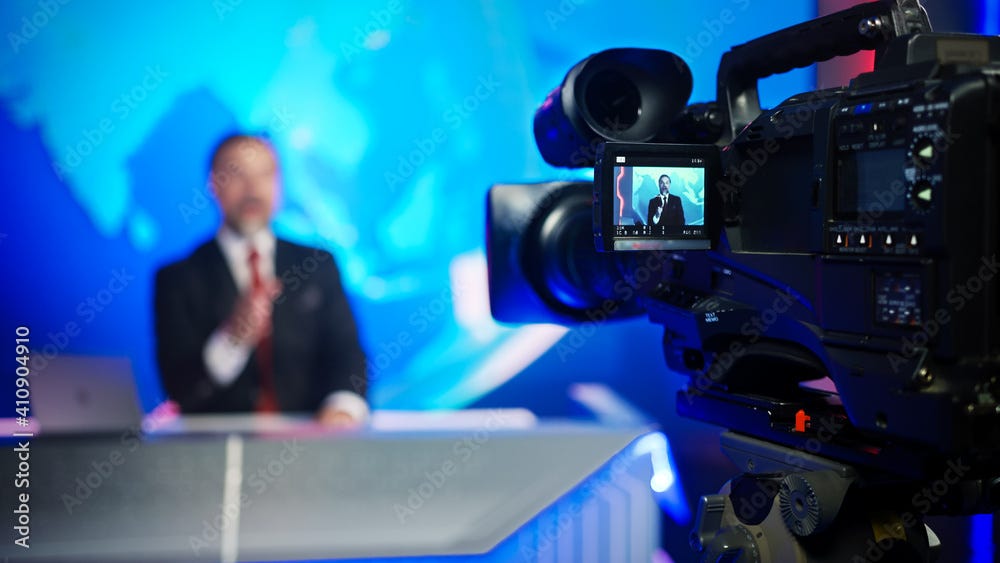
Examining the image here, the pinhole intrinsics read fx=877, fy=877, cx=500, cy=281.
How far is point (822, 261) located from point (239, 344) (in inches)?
87.4

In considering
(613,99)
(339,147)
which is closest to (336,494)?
(339,147)

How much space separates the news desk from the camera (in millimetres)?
2566

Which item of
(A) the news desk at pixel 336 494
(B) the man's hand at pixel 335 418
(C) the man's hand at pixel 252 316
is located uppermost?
(C) the man's hand at pixel 252 316

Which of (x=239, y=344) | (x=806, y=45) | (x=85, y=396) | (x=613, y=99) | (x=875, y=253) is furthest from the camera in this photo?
(x=239, y=344)

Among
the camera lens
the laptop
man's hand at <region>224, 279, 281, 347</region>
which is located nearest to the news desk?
the laptop

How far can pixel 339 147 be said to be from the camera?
3.00 m

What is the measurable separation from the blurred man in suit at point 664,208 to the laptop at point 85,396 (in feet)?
6.08

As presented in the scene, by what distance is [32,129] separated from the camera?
2.86 metres

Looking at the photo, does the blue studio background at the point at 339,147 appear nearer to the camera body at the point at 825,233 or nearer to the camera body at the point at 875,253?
the camera body at the point at 825,233

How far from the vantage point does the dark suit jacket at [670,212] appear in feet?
4.99

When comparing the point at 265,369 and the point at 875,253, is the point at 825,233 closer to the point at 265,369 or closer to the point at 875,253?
the point at 875,253

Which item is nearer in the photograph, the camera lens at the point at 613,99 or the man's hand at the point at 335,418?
the camera lens at the point at 613,99

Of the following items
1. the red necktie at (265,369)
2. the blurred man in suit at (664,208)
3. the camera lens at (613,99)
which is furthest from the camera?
the red necktie at (265,369)

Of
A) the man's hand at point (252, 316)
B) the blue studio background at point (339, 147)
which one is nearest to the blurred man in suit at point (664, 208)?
the blue studio background at point (339, 147)
